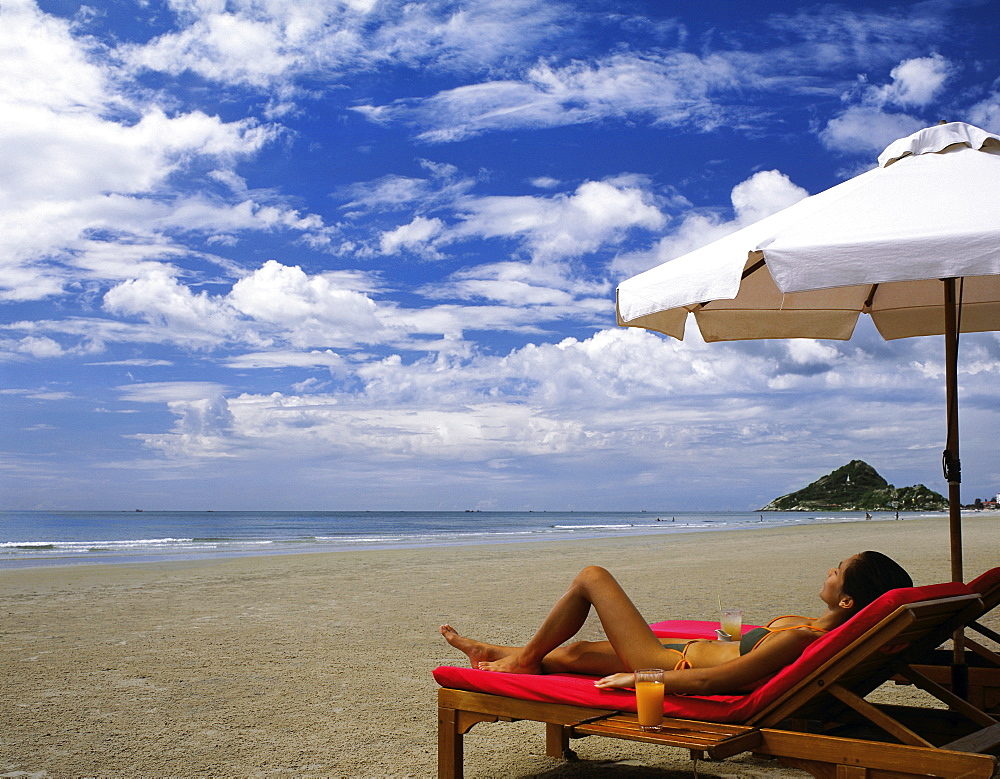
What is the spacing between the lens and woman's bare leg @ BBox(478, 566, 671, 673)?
355 centimetres

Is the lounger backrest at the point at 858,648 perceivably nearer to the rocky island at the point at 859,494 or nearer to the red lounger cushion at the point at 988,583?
the red lounger cushion at the point at 988,583

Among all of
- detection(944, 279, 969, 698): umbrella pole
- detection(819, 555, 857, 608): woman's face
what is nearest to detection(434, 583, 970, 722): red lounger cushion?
detection(819, 555, 857, 608): woman's face

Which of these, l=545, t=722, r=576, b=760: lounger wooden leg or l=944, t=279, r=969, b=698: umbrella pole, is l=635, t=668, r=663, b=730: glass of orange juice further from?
l=944, t=279, r=969, b=698: umbrella pole

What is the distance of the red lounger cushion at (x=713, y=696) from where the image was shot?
2.91 meters

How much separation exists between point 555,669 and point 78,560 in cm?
1911

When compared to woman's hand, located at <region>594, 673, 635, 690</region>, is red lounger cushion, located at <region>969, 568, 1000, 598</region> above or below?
above

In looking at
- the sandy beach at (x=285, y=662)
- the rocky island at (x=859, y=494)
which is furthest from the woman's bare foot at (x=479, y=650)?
the rocky island at (x=859, y=494)

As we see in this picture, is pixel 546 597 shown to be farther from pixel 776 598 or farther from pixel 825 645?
pixel 825 645

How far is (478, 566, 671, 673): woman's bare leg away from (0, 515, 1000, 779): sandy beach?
12.8 inches

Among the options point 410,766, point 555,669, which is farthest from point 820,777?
point 410,766

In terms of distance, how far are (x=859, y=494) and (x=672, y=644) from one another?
119968 mm

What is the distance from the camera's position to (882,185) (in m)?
3.77

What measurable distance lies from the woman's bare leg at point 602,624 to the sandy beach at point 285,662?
326mm

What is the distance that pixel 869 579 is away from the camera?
346cm
